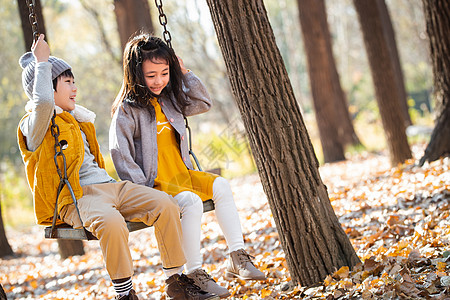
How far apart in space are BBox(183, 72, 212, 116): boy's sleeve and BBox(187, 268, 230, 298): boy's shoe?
119cm

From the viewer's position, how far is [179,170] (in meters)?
3.56

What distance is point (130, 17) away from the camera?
9.05 meters

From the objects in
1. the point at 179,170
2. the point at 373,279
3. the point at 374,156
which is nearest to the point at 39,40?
the point at 179,170

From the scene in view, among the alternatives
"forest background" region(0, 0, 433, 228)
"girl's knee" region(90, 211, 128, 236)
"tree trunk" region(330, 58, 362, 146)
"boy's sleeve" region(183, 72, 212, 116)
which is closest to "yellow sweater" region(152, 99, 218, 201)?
"boy's sleeve" region(183, 72, 212, 116)

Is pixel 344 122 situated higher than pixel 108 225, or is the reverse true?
pixel 344 122

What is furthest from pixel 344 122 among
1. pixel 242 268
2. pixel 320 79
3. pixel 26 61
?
pixel 26 61

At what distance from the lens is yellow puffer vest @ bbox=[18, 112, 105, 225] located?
3131 millimetres

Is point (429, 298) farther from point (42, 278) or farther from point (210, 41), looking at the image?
point (210, 41)

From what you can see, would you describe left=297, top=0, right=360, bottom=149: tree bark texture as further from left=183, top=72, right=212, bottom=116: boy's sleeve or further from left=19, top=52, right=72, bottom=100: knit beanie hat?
left=19, top=52, right=72, bottom=100: knit beanie hat

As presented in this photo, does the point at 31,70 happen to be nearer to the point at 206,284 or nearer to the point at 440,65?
the point at 206,284

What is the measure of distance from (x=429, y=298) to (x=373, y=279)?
429 mm

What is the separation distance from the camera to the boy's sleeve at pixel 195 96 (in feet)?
12.4

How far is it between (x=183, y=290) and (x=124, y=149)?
38.6 inches

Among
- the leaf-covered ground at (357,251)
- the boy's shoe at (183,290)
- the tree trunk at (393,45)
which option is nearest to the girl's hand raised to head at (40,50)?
the boy's shoe at (183,290)
